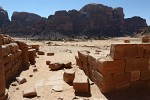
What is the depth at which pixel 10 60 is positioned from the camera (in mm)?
10461

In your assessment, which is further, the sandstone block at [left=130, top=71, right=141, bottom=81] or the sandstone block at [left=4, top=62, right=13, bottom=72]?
the sandstone block at [left=4, top=62, right=13, bottom=72]

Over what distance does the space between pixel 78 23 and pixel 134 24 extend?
34.1 meters

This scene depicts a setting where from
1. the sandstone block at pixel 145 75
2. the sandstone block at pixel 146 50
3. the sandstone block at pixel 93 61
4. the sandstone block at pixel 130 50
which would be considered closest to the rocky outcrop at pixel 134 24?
the sandstone block at pixel 93 61

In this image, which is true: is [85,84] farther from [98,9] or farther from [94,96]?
[98,9]

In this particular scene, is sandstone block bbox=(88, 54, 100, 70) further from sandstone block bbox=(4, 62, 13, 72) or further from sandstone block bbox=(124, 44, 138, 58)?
sandstone block bbox=(4, 62, 13, 72)

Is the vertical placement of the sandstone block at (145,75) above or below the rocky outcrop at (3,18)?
below

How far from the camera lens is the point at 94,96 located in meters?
7.74

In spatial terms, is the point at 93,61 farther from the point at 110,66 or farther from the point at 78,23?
the point at 78,23

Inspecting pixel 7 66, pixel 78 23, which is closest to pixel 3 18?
pixel 78 23

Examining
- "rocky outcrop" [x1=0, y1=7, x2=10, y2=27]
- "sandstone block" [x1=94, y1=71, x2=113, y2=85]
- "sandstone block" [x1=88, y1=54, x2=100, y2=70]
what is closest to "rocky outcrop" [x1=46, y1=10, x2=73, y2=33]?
"rocky outcrop" [x1=0, y1=7, x2=10, y2=27]

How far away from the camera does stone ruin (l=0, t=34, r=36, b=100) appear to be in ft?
22.4

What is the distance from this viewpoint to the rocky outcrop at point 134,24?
113 metres

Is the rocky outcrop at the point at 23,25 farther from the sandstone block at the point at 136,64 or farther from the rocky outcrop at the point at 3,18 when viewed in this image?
Answer: the sandstone block at the point at 136,64

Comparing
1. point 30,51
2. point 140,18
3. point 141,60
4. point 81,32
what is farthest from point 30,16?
point 141,60
